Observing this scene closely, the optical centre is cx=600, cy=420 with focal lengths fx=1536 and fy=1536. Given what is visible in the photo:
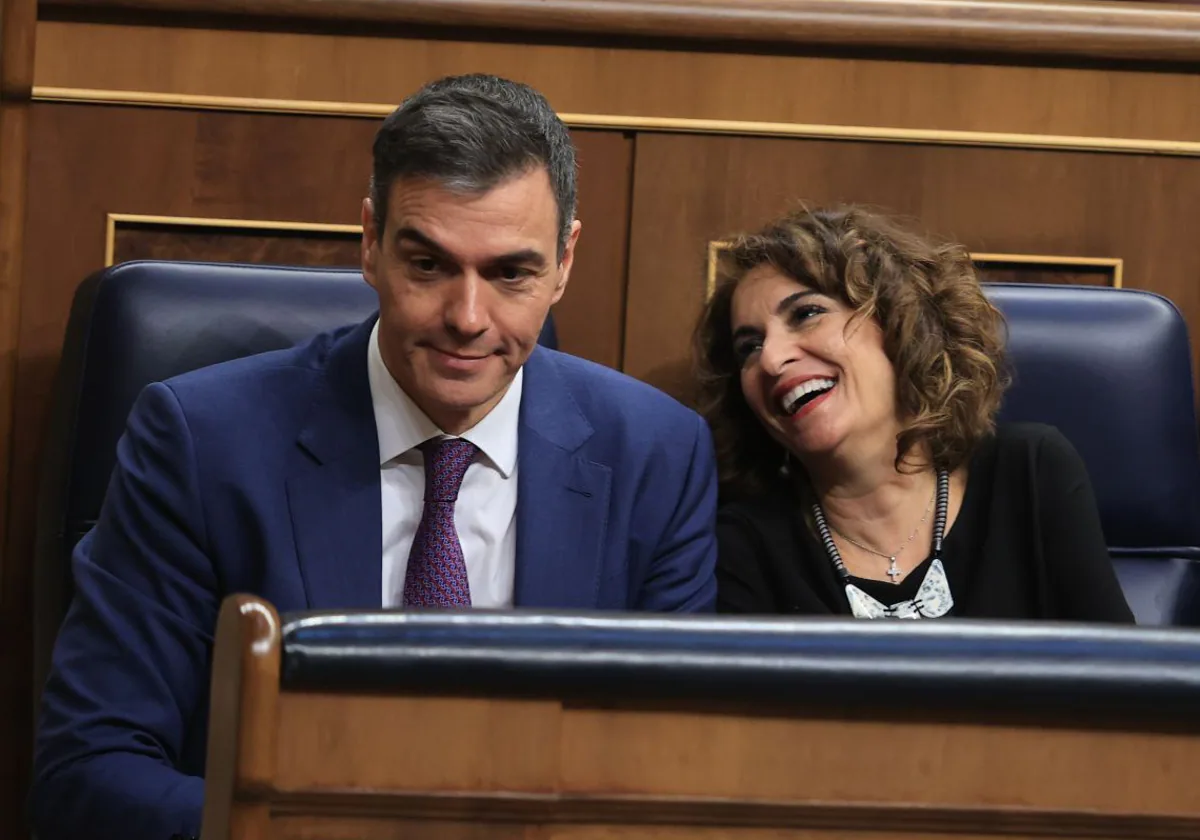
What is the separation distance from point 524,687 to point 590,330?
3.64 feet

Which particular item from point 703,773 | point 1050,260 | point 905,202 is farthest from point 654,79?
point 703,773

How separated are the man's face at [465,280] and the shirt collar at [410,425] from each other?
0.04 metres

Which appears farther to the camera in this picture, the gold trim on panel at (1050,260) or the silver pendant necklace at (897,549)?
the gold trim on panel at (1050,260)

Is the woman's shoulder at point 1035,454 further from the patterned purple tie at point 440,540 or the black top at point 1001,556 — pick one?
the patterned purple tie at point 440,540

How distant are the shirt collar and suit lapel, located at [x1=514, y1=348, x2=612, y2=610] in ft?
0.04

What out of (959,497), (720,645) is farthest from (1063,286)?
(720,645)

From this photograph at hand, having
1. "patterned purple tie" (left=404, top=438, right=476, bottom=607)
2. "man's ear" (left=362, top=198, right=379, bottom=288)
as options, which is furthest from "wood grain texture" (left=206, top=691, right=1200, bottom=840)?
"man's ear" (left=362, top=198, right=379, bottom=288)

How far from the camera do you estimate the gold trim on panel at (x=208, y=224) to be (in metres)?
1.58

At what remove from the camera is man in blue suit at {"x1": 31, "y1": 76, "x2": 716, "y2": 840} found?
1.12 m

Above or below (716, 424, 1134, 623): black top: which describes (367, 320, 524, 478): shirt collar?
above

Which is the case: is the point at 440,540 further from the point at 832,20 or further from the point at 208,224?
the point at 832,20

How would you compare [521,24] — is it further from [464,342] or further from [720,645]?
[720,645]

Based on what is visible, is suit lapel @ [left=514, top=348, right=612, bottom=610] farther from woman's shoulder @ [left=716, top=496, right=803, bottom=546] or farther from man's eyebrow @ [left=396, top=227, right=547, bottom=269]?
woman's shoulder @ [left=716, top=496, right=803, bottom=546]

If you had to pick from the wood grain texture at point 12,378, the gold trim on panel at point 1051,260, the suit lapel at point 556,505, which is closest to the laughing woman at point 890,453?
the gold trim on panel at point 1051,260
